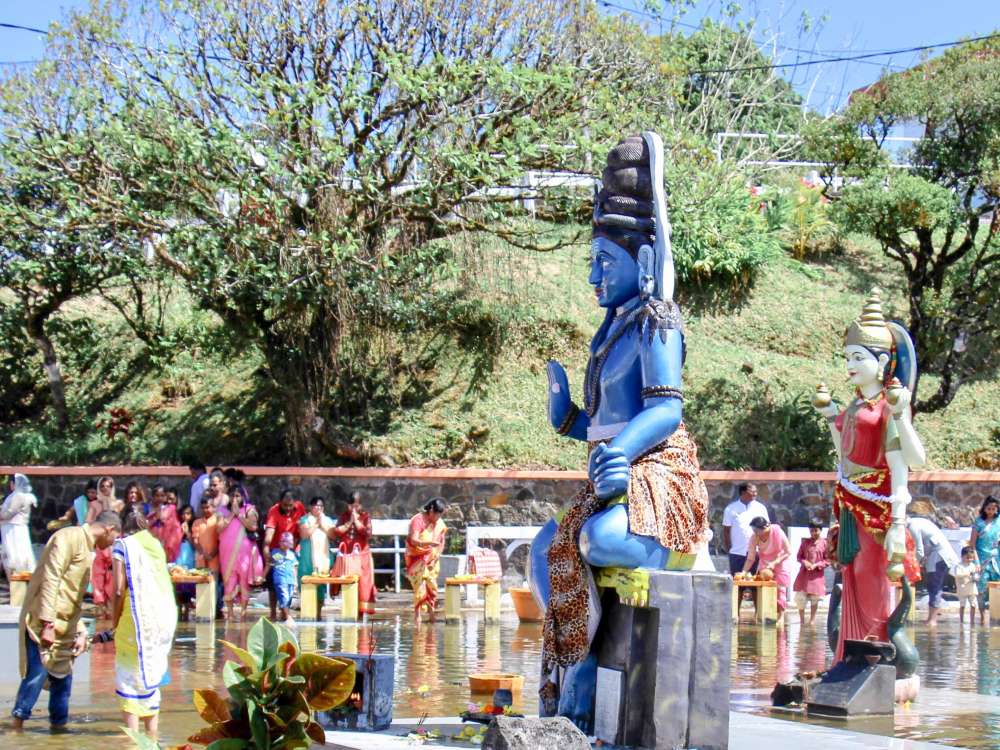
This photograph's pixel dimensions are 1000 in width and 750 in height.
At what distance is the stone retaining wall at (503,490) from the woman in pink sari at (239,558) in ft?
11.4

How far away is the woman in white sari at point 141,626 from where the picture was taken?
7926mm

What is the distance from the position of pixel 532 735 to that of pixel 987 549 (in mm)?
12861

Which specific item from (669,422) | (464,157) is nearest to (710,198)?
(464,157)

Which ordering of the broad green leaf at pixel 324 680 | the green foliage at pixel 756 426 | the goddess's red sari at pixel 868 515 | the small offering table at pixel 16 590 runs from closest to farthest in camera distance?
the broad green leaf at pixel 324 680 → the goddess's red sari at pixel 868 515 → the small offering table at pixel 16 590 → the green foliage at pixel 756 426

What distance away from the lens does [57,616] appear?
8195 millimetres

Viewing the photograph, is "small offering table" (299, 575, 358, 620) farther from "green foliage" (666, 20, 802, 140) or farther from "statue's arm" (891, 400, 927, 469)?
"green foliage" (666, 20, 802, 140)

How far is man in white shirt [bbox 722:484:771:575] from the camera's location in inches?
682

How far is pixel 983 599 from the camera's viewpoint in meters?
16.8

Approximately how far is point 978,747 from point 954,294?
52.4 feet

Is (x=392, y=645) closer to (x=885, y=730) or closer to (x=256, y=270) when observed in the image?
(x=885, y=730)

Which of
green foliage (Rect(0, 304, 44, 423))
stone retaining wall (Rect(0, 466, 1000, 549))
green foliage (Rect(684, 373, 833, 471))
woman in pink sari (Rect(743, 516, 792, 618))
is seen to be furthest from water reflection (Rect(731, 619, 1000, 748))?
green foliage (Rect(0, 304, 44, 423))

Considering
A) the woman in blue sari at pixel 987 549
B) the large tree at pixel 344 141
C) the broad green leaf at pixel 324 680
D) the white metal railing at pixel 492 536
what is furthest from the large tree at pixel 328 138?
the broad green leaf at pixel 324 680

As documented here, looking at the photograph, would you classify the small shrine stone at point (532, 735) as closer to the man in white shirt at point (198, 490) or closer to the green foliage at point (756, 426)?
the man in white shirt at point (198, 490)

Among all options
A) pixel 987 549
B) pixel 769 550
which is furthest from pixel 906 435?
pixel 987 549
